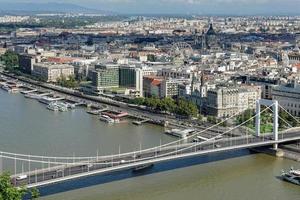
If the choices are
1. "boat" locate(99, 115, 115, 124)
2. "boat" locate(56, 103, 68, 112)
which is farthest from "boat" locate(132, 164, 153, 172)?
"boat" locate(56, 103, 68, 112)

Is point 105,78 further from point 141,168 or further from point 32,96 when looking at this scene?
point 141,168

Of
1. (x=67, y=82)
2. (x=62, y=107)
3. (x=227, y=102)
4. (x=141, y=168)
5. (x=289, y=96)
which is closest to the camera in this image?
(x=141, y=168)

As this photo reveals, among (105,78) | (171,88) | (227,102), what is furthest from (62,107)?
(227,102)

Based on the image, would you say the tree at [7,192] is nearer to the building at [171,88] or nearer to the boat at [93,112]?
the boat at [93,112]

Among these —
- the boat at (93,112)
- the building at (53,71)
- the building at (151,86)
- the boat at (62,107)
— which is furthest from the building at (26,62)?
the boat at (93,112)

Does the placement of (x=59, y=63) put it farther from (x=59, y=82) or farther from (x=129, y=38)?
(x=129, y=38)

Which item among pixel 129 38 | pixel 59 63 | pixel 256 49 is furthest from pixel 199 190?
pixel 129 38
